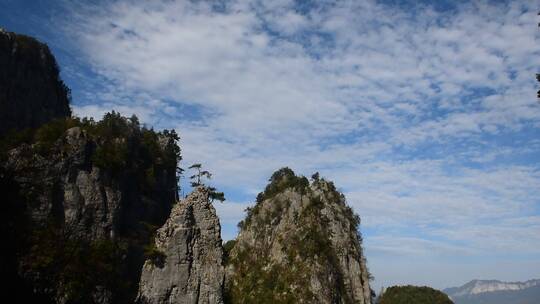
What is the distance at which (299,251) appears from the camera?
73.1m

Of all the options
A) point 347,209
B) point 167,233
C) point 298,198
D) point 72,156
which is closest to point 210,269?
point 167,233

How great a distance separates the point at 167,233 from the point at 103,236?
7592 mm

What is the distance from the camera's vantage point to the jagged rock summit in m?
70.4

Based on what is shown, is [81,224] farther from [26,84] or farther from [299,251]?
[299,251]

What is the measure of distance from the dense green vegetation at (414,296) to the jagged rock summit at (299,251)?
59.6 meters

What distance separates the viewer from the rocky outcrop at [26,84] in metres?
61.3

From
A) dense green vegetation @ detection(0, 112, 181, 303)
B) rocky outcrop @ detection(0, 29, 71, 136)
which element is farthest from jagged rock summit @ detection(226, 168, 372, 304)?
rocky outcrop @ detection(0, 29, 71, 136)

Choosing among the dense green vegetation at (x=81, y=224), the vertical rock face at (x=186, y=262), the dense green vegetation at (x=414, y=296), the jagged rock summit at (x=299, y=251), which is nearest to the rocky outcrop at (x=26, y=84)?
the dense green vegetation at (x=81, y=224)

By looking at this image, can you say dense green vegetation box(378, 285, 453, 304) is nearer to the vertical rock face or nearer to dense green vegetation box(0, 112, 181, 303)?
the vertical rock face

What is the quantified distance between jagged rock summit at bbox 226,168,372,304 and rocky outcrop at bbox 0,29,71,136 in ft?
133

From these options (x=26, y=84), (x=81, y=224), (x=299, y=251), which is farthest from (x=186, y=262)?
(x=26, y=84)

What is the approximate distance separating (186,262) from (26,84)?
3694 cm

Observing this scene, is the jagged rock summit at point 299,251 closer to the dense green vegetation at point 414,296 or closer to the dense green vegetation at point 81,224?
the dense green vegetation at point 81,224

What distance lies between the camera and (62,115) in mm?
76250
